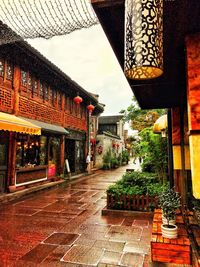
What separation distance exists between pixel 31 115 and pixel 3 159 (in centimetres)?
280

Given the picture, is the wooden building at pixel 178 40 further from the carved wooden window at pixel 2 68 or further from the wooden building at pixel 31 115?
the carved wooden window at pixel 2 68

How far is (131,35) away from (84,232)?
5156 millimetres

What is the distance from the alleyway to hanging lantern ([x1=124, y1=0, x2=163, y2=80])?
142 inches

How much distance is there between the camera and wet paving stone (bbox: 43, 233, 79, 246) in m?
4.88

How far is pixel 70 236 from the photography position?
17.2ft

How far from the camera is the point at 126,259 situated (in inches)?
159

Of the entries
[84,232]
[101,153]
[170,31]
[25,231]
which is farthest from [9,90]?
[101,153]

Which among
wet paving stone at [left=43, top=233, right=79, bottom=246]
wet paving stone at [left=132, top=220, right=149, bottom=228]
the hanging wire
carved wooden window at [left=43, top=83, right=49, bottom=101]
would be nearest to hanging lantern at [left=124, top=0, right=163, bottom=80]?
the hanging wire

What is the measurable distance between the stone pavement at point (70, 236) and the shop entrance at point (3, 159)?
57.4 inches

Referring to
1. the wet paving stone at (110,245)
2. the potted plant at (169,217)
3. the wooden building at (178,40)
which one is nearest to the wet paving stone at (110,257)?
the wet paving stone at (110,245)

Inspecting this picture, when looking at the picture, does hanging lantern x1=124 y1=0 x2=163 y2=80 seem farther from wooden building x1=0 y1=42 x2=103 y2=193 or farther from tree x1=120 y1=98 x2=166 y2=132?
tree x1=120 y1=98 x2=166 y2=132

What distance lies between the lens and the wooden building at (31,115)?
9.57 metres

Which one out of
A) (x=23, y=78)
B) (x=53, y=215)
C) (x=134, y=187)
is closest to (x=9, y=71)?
(x=23, y=78)

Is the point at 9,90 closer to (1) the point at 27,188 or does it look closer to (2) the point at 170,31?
(1) the point at 27,188
